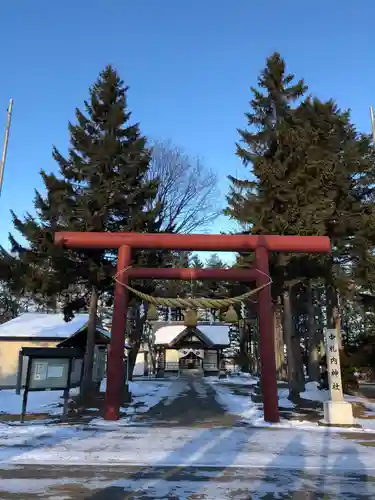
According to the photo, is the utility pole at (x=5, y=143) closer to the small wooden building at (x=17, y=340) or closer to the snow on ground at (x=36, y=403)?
the snow on ground at (x=36, y=403)

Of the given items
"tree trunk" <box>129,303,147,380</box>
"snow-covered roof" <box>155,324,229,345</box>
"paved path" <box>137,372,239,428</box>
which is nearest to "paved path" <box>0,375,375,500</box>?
"paved path" <box>137,372,239,428</box>

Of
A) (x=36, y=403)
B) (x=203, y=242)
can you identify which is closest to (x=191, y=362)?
(x=36, y=403)

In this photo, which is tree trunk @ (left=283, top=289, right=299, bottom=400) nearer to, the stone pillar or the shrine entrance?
the stone pillar

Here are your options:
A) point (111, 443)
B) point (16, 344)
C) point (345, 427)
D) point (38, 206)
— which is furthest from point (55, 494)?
point (16, 344)

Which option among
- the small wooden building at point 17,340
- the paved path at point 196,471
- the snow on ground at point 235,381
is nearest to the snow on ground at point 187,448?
the paved path at point 196,471

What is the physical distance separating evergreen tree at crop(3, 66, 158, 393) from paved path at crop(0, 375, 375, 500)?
6.61 m

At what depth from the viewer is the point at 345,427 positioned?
10430 mm

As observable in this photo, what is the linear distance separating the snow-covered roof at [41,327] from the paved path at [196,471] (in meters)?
17.4

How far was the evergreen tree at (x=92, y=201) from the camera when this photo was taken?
14109 mm

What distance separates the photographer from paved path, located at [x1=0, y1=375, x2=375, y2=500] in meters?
4.99

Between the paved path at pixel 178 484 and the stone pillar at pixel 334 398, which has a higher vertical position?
the stone pillar at pixel 334 398

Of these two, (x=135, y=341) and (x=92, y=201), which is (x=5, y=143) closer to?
(x=92, y=201)

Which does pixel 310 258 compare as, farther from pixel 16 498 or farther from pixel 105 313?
pixel 105 313

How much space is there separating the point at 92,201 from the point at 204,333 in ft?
102
